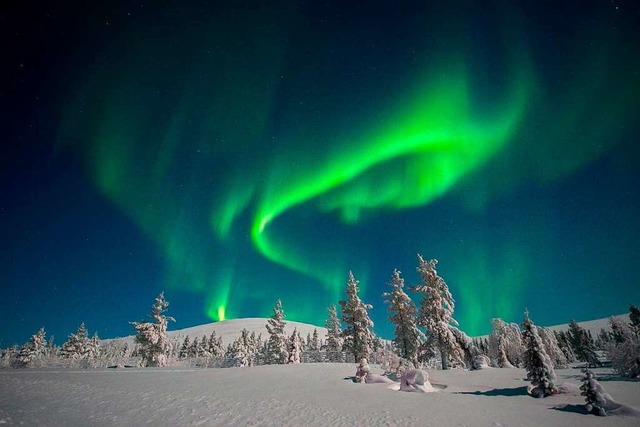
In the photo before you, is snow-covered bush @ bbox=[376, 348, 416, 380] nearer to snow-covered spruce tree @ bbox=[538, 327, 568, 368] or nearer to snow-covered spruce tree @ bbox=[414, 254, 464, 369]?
snow-covered spruce tree @ bbox=[414, 254, 464, 369]

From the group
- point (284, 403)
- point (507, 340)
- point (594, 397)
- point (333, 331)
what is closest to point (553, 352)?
point (507, 340)

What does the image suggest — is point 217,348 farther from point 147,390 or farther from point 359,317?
point 147,390

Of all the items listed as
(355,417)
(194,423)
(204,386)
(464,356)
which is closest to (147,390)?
(204,386)

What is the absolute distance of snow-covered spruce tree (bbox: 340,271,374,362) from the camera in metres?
41.3

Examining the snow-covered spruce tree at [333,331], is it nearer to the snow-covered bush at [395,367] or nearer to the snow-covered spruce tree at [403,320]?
the snow-covered spruce tree at [403,320]

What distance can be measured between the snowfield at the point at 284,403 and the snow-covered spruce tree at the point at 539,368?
48 cm

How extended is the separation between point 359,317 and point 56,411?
114ft

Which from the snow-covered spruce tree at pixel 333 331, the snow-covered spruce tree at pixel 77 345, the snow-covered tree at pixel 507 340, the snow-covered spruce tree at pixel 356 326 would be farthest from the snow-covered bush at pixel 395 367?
the snow-covered spruce tree at pixel 77 345

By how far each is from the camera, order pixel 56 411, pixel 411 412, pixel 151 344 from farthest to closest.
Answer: pixel 151 344 → pixel 56 411 → pixel 411 412

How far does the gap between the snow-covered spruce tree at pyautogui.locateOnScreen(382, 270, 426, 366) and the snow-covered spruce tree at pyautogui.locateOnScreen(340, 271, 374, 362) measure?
3840 mm

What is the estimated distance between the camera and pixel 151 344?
45.3m

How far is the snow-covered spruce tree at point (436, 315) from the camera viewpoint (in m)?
31.6

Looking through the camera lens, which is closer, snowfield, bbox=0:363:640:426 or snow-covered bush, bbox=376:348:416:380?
snowfield, bbox=0:363:640:426

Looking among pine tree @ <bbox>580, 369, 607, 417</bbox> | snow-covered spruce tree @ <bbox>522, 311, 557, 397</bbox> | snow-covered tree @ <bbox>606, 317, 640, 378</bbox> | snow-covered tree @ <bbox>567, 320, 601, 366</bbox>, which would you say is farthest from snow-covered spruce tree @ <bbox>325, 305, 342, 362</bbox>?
snow-covered tree @ <bbox>567, 320, 601, 366</bbox>
